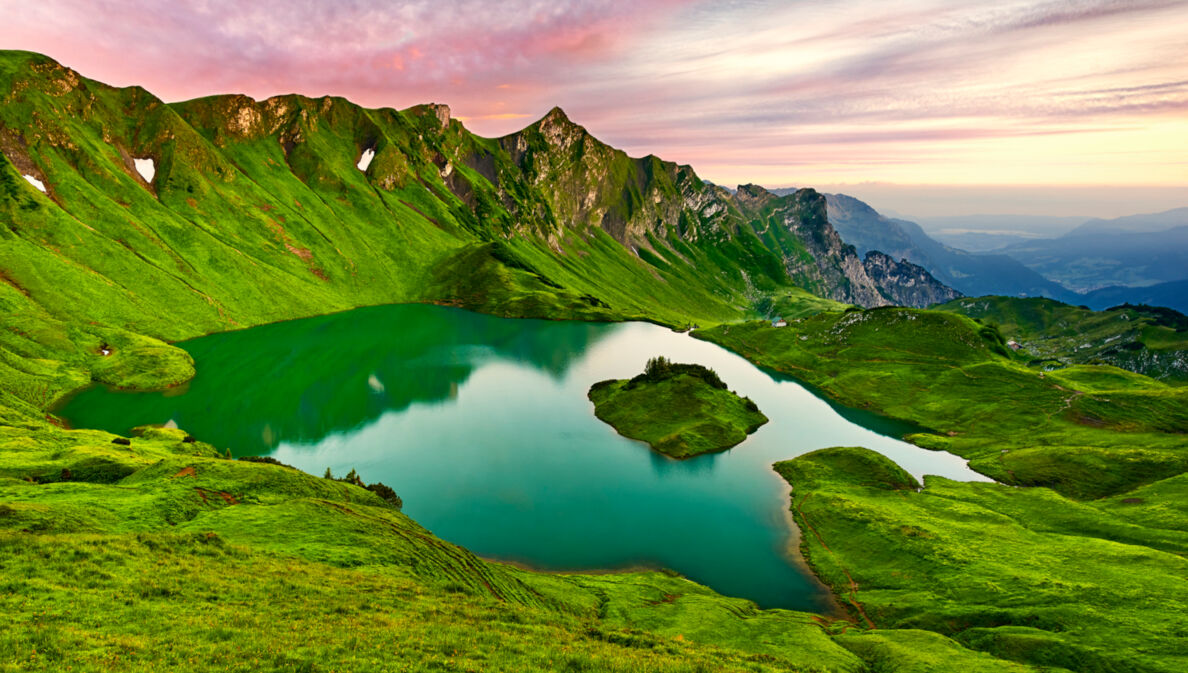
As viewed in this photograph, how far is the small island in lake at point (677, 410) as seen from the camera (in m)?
109

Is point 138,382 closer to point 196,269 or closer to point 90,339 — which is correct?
A: point 90,339

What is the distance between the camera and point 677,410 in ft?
398

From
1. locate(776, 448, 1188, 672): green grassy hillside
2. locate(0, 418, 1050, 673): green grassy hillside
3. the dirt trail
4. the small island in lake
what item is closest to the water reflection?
the small island in lake

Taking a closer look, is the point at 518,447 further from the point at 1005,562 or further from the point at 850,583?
the point at 1005,562

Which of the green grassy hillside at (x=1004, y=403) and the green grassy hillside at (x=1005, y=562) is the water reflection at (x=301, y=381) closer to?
the green grassy hillside at (x=1005, y=562)

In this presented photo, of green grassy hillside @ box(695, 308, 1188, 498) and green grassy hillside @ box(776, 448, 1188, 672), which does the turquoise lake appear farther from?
green grassy hillside @ box(695, 308, 1188, 498)

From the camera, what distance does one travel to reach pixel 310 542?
136 feet

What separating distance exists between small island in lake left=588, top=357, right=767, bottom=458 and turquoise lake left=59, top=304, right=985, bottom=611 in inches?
149

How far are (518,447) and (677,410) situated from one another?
1680 inches

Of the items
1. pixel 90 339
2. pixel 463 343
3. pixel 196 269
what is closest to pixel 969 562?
pixel 463 343

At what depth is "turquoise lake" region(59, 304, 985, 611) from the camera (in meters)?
70.0

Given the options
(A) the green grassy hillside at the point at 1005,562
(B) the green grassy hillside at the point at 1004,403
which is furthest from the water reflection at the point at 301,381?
(B) the green grassy hillside at the point at 1004,403

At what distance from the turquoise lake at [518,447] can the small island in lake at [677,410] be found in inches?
149

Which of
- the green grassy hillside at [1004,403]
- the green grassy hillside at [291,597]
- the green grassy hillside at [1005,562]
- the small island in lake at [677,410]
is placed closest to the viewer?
the green grassy hillside at [291,597]
